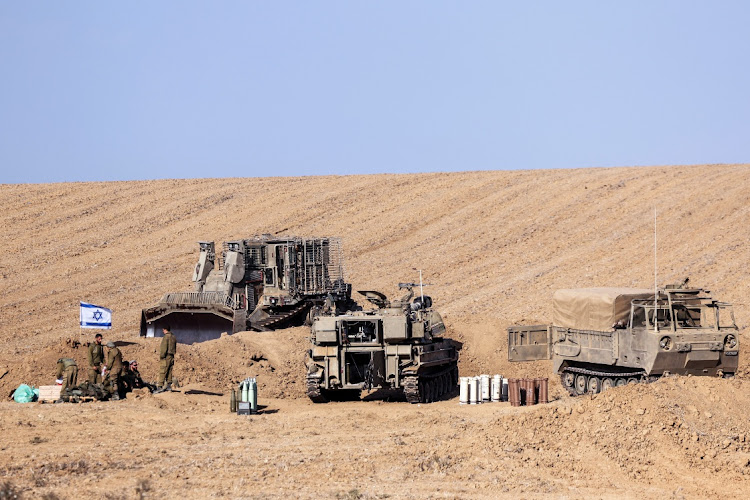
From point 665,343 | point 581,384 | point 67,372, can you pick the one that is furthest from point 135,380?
point 665,343

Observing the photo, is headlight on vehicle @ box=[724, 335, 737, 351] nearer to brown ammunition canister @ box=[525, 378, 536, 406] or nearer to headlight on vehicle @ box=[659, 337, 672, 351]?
headlight on vehicle @ box=[659, 337, 672, 351]

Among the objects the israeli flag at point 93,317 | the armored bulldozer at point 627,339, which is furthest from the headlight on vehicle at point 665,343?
the israeli flag at point 93,317

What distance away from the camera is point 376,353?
22906 millimetres

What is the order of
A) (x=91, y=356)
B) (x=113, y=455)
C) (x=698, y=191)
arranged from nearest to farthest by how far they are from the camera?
(x=113, y=455)
(x=91, y=356)
(x=698, y=191)

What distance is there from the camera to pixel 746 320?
3262cm

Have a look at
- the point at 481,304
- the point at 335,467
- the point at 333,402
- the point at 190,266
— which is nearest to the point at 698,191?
the point at 481,304

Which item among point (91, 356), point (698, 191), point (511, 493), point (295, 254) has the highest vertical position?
point (698, 191)

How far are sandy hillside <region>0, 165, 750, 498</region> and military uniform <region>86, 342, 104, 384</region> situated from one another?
123 cm

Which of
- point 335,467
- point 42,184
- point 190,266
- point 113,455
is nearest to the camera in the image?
A: point 335,467

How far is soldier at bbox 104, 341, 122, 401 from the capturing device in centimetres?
2220

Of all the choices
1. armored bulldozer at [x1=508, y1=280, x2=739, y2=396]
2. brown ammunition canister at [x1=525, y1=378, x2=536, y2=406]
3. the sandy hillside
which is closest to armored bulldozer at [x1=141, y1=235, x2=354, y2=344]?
the sandy hillside

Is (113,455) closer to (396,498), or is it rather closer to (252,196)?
(396,498)

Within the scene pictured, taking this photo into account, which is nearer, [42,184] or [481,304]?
[481,304]

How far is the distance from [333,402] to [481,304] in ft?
49.9
